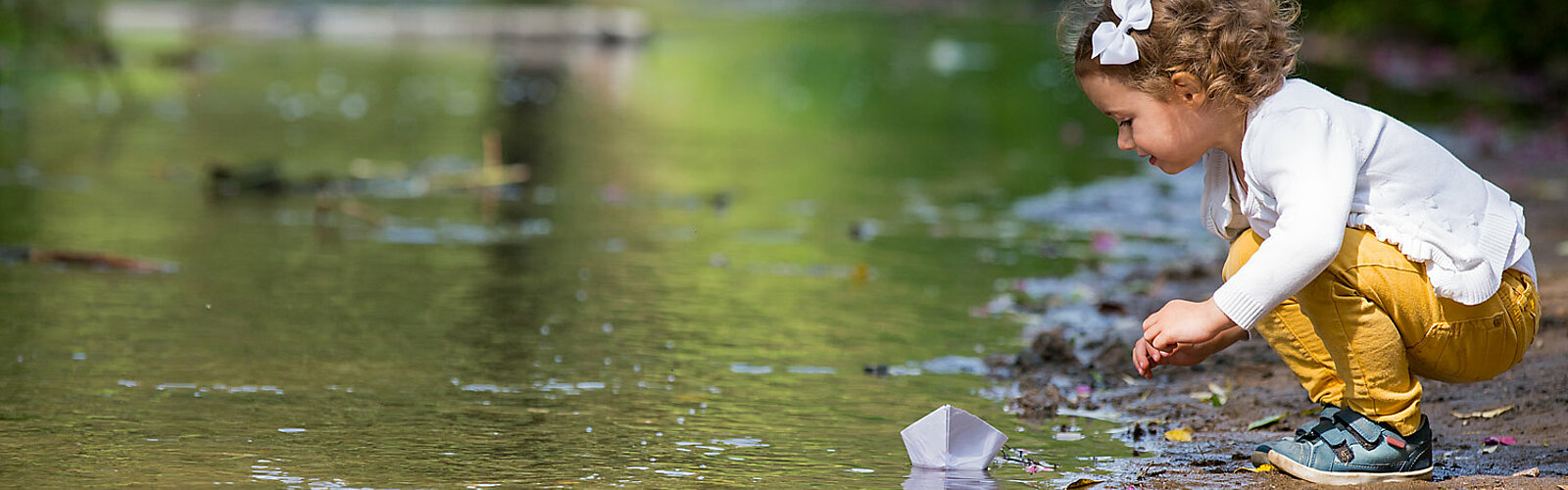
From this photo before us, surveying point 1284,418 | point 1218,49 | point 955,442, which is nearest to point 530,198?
point 1284,418

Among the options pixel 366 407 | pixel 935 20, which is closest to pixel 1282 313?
pixel 366 407

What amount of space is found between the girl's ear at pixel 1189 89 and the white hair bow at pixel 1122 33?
0.09 metres

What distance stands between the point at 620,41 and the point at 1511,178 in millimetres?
18946

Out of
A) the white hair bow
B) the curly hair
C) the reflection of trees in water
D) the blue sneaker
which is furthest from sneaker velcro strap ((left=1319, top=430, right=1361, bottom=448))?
the reflection of trees in water

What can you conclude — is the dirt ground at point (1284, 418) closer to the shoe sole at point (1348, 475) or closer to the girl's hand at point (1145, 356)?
the shoe sole at point (1348, 475)

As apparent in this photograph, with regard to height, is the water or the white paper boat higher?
the water

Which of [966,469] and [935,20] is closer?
[966,469]

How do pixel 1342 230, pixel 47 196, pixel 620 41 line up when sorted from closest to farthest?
1. pixel 1342 230
2. pixel 47 196
3. pixel 620 41

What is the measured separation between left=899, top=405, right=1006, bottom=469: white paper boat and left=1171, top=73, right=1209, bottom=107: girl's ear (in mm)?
668

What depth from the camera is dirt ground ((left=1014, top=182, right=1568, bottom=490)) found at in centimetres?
311

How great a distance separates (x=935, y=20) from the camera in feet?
137

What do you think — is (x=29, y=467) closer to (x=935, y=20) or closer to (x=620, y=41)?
(x=620, y=41)

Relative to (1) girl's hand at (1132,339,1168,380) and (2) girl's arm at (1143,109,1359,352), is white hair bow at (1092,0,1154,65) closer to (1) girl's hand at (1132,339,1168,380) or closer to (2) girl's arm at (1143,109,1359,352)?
(2) girl's arm at (1143,109,1359,352)

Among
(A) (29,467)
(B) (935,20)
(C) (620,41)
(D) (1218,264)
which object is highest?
(B) (935,20)
